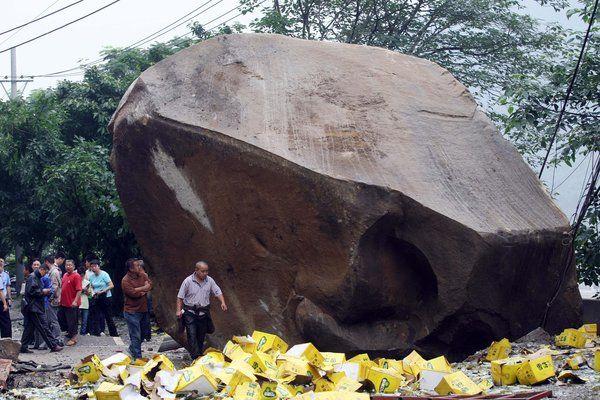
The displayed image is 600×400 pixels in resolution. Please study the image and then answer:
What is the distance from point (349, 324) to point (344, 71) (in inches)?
106

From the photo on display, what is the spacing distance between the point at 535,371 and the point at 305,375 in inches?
72.6

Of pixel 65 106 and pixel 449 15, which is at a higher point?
pixel 449 15

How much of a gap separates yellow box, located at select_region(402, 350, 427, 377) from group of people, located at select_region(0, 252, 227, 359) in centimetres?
213

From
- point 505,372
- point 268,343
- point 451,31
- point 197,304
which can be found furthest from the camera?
point 451,31

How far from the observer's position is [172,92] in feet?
31.3

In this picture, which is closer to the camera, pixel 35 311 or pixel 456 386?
pixel 456 386

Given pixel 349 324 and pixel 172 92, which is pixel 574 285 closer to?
pixel 349 324

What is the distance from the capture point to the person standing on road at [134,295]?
35.5 ft

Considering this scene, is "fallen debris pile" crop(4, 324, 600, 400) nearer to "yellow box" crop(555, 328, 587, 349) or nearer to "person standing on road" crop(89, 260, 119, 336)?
"yellow box" crop(555, 328, 587, 349)

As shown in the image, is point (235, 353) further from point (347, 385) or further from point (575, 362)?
point (575, 362)

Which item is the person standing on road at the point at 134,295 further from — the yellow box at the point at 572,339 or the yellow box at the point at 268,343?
the yellow box at the point at 572,339

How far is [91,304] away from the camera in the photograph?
1416 centimetres

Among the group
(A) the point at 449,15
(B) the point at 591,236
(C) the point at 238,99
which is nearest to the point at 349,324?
(C) the point at 238,99

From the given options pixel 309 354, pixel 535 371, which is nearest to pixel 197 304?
pixel 309 354
